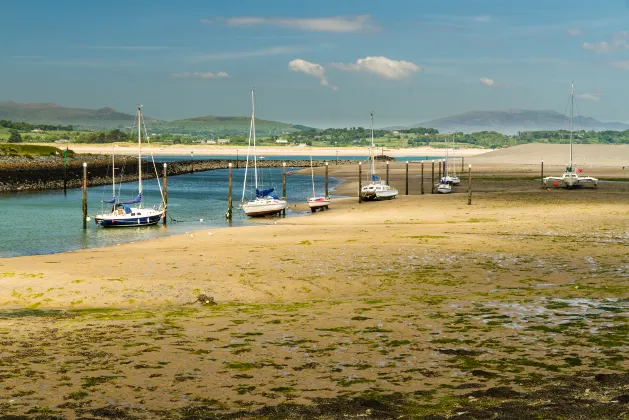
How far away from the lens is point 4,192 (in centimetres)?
8706

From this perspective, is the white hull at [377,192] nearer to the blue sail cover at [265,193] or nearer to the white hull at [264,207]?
the blue sail cover at [265,193]

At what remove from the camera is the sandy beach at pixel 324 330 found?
35.5 ft

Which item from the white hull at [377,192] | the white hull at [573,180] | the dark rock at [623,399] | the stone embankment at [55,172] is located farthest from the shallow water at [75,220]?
the dark rock at [623,399]

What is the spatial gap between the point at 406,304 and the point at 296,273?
602 centimetres

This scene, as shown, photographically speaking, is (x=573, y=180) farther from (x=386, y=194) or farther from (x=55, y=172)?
(x=55, y=172)

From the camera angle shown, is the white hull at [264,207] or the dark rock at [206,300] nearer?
the dark rock at [206,300]

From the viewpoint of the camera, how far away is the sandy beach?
10812 millimetres

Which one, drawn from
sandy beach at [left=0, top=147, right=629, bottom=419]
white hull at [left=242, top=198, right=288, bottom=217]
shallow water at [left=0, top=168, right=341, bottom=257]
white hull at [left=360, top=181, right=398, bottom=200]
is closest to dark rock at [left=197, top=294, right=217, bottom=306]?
sandy beach at [left=0, top=147, right=629, bottom=419]

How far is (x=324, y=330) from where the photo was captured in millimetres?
15547

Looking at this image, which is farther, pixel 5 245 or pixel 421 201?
pixel 421 201

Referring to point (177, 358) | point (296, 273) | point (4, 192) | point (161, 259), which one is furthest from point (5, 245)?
point (4, 192)

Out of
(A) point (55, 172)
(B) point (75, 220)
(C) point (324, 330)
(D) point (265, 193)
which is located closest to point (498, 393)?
(C) point (324, 330)

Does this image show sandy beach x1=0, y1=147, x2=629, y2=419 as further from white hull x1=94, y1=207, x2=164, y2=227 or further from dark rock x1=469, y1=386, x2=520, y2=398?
white hull x1=94, y1=207, x2=164, y2=227

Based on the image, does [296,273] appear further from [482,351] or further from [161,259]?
[482,351]
